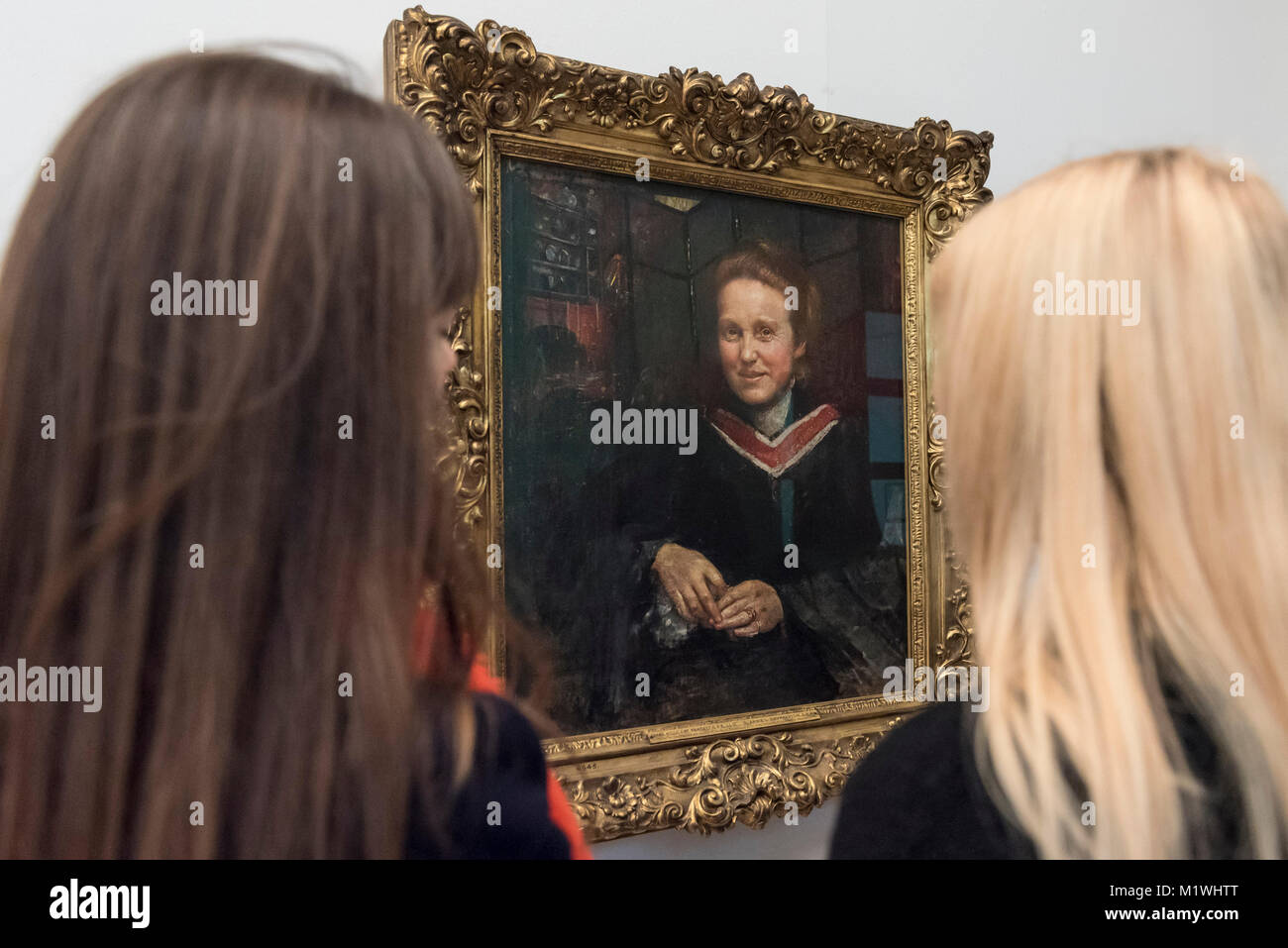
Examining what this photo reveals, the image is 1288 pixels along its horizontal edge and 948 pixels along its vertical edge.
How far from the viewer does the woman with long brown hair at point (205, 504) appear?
1.66 feet

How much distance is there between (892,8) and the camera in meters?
1.69

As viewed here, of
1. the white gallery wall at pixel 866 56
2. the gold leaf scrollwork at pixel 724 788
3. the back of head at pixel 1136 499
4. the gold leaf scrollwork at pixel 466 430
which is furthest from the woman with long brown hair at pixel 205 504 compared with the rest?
the gold leaf scrollwork at pixel 724 788

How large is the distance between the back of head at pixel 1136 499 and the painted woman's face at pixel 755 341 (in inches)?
30.8

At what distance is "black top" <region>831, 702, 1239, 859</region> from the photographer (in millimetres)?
592

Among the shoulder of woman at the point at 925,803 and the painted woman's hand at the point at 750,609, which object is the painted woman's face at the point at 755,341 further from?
the shoulder of woman at the point at 925,803

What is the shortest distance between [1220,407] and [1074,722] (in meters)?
0.23

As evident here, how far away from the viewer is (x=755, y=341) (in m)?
1.45

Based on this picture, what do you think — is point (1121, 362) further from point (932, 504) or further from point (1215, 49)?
point (1215, 49)

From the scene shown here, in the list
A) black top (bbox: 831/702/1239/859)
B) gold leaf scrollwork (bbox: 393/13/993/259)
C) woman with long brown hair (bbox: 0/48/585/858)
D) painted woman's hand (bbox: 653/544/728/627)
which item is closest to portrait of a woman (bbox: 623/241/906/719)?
painted woman's hand (bbox: 653/544/728/627)

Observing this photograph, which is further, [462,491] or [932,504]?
[932,504]

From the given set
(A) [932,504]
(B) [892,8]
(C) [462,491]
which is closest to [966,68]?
(B) [892,8]

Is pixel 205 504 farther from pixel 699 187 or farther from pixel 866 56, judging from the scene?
pixel 866 56

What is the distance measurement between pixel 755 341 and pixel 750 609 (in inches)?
16.6
